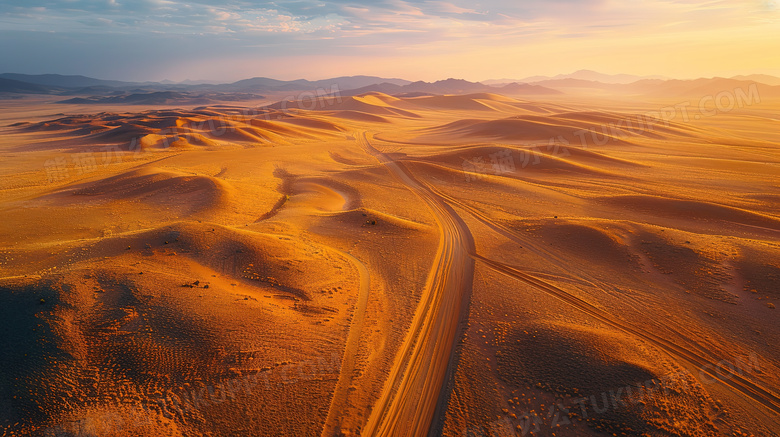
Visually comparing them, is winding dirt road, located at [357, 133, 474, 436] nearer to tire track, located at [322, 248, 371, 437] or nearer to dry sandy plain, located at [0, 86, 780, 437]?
dry sandy plain, located at [0, 86, 780, 437]

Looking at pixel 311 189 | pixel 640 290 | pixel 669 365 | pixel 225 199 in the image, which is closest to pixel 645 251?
pixel 640 290

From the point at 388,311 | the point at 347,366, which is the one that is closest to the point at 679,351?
the point at 388,311

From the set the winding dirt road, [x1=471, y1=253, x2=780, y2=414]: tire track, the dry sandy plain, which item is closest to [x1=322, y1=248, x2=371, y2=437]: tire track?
the dry sandy plain

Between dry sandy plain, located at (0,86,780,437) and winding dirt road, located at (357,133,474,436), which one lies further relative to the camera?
winding dirt road, located at (357,133,474,436)

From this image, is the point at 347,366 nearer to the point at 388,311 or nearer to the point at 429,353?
the point at 429,353

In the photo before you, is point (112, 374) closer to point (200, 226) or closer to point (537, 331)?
point (200, 226)

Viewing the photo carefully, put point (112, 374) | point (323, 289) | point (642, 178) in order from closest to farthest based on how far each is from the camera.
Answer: point (112, 374)
point (323, 289)
point (642, 178)

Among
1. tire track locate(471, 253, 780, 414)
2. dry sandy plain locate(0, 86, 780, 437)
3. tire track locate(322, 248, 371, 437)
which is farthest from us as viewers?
tire track locate(471, 253, 780, 414)
